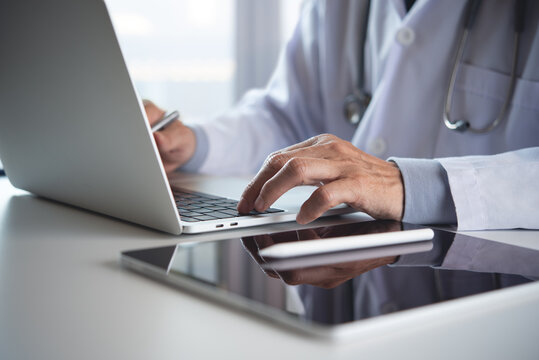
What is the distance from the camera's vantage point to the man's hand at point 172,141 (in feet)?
3.45

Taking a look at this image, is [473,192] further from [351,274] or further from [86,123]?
[86,123]

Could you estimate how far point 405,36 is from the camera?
1081 millimetres

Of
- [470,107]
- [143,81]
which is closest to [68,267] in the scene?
[470,107]

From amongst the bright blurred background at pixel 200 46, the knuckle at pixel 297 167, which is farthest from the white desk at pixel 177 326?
the bright blurred background at pixel 200 46

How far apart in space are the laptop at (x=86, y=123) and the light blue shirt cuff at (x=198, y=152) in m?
0.38

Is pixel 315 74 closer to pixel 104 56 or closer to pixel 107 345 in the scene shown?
pixel 104 56

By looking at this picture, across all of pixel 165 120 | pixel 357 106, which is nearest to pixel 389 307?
pixel 165 120

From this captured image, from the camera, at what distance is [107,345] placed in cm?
32

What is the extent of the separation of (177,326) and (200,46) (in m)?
2.80

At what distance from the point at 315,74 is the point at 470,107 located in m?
0.48

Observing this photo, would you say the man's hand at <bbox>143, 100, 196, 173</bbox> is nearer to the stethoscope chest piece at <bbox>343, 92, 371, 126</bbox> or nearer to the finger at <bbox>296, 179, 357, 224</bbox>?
the stethoscope chest piece at <bbox>343, 92, 371, 126</bbox>

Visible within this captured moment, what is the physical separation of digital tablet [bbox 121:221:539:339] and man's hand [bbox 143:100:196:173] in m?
0.57

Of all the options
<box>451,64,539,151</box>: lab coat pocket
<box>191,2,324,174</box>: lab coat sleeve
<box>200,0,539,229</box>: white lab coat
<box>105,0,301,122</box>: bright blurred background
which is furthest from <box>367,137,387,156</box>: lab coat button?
<box>105,0,301,122</box>: bright blurred background

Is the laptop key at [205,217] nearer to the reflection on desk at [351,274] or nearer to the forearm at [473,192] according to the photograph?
the reflection on desk at [351,274]
